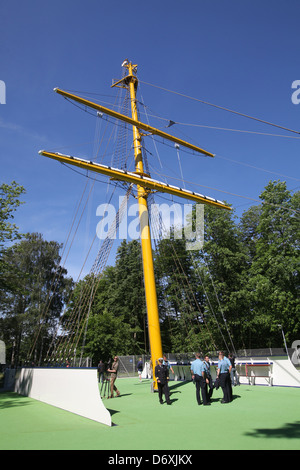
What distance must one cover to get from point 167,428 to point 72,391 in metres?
3.44

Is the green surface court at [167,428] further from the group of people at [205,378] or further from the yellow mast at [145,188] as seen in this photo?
the yellow mast at [145,188]

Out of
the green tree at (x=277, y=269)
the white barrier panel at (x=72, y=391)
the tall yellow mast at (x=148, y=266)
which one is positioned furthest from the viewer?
the green tree at (x=277, y=269)

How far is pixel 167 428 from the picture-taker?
6.26 m

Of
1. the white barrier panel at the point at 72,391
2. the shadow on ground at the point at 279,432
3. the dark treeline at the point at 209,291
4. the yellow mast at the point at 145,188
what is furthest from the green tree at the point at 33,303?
the shadow on ground at the point at 279,432

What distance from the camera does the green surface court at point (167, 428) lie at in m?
5.06

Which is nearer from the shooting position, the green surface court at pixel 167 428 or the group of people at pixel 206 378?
the green surface court at pixel 167 428

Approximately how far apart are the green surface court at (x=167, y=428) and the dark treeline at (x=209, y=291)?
12.2 metres

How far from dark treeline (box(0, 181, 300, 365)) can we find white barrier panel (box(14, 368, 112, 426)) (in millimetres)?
8879

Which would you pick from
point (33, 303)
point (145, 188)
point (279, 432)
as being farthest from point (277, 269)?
point (33, 303)

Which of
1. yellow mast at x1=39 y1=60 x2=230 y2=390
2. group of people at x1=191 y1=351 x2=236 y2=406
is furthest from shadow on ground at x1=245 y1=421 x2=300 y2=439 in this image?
yellow mast at x1=39 y1=60 x2=230 y2=390

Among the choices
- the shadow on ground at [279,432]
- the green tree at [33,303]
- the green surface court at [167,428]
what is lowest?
the green surface court at [167,428]

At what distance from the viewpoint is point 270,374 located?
1391 cm

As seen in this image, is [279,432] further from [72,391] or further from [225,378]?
[72,391]
